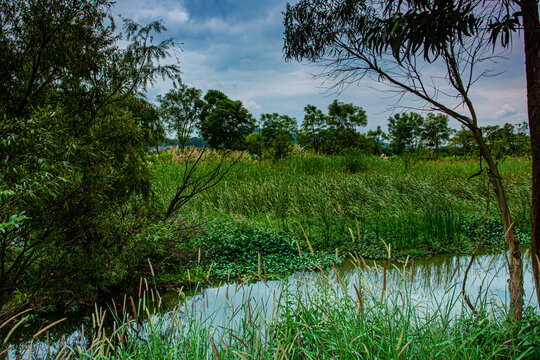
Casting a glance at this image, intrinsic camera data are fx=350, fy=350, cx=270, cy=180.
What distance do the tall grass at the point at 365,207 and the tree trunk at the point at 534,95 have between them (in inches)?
113

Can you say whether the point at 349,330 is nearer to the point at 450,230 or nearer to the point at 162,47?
the point at 162,47

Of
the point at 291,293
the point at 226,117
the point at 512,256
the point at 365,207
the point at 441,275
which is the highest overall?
the point at 226,117

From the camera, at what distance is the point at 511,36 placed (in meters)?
2.73

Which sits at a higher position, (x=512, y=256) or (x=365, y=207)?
(x=512, y=256)

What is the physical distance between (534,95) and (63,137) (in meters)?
3.46

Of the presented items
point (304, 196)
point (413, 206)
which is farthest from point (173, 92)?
→ point (413, 206)

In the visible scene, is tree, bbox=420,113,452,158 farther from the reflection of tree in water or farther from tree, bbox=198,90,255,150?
the reflection of tree in water

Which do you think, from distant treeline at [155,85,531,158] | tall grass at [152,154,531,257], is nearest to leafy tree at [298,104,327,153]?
distant treeline at [155,85,531,158]

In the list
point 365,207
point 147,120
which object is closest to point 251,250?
point 147,120

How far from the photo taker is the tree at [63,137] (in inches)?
99.3

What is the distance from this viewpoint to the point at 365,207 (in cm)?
756

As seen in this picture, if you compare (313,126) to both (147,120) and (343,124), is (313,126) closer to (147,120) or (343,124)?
(343,124)

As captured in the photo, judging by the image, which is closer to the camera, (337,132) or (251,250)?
(251,250)

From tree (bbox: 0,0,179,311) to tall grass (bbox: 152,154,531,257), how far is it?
3.69ft
